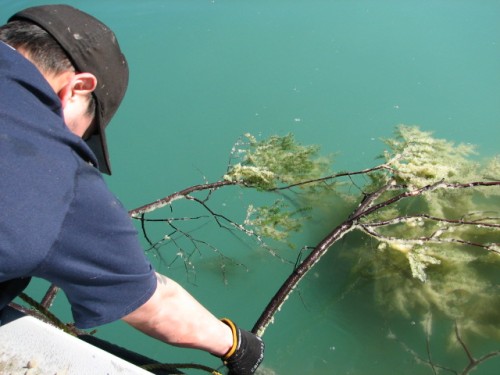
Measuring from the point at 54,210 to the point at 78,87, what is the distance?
0.45m

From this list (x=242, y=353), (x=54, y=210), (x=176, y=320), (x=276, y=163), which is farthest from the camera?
(x=276, y=163)

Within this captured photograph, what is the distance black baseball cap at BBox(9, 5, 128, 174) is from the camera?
121 cm

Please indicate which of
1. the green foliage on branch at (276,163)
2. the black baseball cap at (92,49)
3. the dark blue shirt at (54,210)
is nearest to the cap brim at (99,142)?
the black baseball cap at (92,49)

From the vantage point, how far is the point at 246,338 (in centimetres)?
165

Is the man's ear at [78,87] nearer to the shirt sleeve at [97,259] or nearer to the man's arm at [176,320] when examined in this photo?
the shirt sleeve at [97,259]

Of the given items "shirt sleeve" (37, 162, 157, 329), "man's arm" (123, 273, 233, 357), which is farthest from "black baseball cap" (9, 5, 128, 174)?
A: "man's arm" (123, 273, 233, 357)

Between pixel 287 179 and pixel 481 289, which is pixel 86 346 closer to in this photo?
pixel 287 179

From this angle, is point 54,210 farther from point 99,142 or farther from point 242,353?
point 242,353

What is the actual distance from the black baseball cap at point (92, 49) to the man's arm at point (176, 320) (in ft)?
1.62

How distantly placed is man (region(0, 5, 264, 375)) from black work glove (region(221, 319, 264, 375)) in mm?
232

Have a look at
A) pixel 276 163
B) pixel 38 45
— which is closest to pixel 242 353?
pixel 38 45

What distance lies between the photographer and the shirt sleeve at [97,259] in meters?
0.92

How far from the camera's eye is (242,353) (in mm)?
1629

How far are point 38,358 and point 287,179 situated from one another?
1.87m
